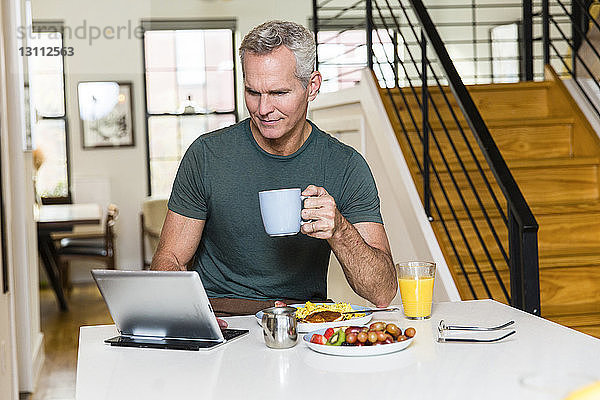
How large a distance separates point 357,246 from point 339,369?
63 cm

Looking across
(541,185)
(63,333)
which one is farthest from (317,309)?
(63,333)

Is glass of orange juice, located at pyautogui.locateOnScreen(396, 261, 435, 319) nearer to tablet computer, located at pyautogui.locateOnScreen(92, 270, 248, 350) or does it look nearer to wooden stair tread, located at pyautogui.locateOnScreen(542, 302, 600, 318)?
tablet computer, located at pyautogui.locateOnScreen(92, 270, 248, 350)

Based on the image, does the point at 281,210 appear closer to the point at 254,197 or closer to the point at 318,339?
the point at 318,339

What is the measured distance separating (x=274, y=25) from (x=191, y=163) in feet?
1.55

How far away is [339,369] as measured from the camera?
4.48 ft

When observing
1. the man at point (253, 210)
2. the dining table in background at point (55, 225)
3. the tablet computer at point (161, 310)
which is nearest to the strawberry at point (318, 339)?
the tablet computer at point (161, 310)

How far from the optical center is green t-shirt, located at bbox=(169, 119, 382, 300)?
2246 millimetres

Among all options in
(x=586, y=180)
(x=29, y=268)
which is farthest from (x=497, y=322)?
(x=29, y=268)

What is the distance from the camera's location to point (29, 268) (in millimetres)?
4781

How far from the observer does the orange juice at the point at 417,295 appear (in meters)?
1.77

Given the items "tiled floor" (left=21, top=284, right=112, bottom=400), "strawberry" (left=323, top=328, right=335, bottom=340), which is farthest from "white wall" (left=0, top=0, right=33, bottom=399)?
"strawberry" (left=323, top=328, right=335, bottom=340)

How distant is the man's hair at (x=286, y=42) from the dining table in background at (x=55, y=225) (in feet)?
17.5

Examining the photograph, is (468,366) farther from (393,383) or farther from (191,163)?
(191,163)

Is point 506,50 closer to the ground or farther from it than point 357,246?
farther from it
